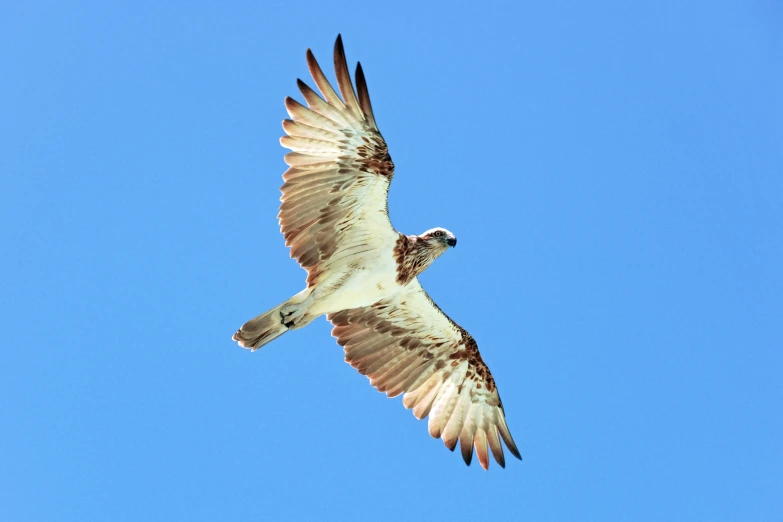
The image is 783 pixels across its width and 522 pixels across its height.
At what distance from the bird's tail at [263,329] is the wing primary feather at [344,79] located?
253cm

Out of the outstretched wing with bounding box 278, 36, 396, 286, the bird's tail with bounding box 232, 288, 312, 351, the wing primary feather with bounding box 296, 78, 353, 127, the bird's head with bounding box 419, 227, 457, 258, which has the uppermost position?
the wing primary feather with bounding box 296, 78, 353, 127

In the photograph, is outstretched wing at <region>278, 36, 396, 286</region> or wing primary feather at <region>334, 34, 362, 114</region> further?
outstretched wing at <region>278, 36, 396, 286</region>

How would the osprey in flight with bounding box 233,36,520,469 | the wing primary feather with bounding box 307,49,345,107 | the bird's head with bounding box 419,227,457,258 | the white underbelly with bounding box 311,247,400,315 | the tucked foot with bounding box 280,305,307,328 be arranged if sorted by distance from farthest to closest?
the bird's head with bounding box 419,227,457,258, the white underbelly with bounding box 311,247,400,315, the tucked foot with bounding box 280,305,307,328, the osprey in flight with bounding box 233,36,520,469, the wing primary feather with bounding box 307,49,345,107

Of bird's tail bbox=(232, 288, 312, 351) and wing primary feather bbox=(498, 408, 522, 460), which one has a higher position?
bird's tail bbox=(232, 288, 312, 351)

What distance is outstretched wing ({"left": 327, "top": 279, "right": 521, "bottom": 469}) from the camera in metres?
11.8

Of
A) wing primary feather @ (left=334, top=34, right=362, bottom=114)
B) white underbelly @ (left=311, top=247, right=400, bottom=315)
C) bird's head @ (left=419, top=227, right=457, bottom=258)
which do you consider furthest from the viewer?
bird's head @ (left=419, top=227, right=457, bottom=258)

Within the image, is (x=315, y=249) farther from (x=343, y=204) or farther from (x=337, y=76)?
(x=337, y=76)

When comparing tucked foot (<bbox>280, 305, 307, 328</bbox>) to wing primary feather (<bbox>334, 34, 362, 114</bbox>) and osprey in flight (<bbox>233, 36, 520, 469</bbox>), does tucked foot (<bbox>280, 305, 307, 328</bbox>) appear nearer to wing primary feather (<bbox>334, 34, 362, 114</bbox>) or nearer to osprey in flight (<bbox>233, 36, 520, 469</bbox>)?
osprey in flight (<bbox>233, 36, 520, 469</bbox>)

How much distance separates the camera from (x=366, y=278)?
1080 cm

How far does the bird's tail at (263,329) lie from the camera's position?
33.4ft

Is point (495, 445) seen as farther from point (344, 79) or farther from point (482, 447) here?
point (344, 79)

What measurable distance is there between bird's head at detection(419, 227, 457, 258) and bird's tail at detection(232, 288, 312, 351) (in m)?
1.94

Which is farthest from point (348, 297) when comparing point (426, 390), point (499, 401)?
point (499, 401)

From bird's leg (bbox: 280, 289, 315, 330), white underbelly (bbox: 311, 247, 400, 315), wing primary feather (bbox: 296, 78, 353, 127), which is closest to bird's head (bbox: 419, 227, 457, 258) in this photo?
white underbelly (bbox: 311, 247, 400, 315)
